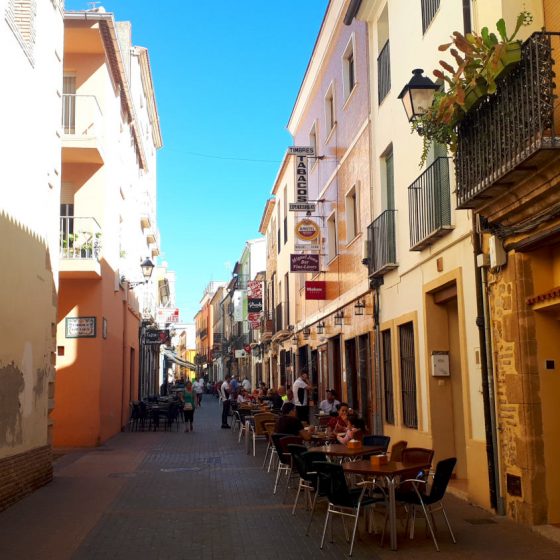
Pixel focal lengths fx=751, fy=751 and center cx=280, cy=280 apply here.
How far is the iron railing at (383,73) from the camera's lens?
1424 cm

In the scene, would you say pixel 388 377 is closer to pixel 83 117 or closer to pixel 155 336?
pixel 83 117

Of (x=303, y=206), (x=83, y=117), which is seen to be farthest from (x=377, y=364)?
(x=83, y=117)

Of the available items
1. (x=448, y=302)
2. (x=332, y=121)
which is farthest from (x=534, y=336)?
(x=332, y=121)

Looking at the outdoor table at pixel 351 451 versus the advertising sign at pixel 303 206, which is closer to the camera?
the outdoor table at pixel 351 451

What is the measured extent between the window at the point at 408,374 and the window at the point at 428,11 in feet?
16.1

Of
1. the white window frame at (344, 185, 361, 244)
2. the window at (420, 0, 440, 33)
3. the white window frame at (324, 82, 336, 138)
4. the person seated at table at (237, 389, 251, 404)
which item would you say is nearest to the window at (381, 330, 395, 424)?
the white window frame at (344, 185, 361, 244)

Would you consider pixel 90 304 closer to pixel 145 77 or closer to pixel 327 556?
pixel 327 556

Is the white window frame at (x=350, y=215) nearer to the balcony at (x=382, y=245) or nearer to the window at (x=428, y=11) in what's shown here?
the balcony at (x=382, y=245)

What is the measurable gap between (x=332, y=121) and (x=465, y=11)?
33.8 ft

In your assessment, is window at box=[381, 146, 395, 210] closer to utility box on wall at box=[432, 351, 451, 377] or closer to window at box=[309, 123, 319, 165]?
utility box on wall at box=[432, 351, 451, 377]

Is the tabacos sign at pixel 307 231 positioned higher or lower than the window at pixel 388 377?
higher

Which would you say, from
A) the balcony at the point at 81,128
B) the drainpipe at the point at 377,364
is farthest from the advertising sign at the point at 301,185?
the drainpipe at the point at 377,364

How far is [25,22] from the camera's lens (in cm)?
1134

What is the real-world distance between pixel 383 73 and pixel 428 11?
9.50ft
